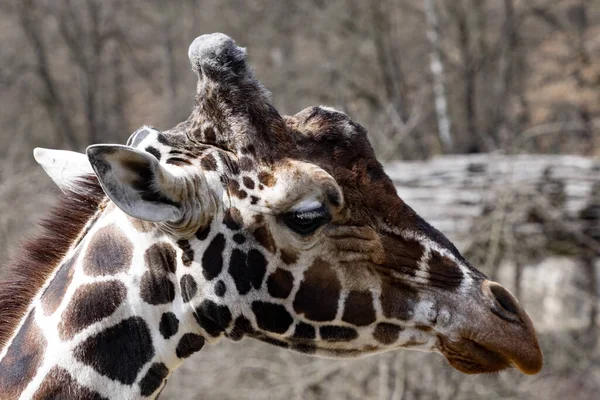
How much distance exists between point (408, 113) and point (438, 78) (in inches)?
53.3

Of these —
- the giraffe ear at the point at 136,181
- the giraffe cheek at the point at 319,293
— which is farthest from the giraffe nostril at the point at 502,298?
the giraffe ear at the point at 136,181

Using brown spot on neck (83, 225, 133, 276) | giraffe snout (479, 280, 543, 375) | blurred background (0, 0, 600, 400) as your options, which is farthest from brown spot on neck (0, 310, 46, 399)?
blurred background (0, 0, 600, 400)

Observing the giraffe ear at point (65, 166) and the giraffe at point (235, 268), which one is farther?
the giraffe ear at point (65, 166)

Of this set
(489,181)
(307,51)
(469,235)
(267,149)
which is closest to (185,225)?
(267,149)

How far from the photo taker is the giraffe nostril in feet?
9.14

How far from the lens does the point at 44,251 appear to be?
2771 millimetres

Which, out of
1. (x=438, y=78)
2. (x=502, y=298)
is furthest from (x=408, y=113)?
(x=502, y=298)

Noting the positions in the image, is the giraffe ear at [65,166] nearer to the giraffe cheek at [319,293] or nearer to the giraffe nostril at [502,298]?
the giraffe cheek at [319,293]

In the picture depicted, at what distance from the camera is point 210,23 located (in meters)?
23.5

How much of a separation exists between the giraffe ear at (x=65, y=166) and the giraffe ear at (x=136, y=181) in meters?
0.51

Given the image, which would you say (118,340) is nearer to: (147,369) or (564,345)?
(147,369)

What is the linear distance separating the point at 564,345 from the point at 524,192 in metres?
1.94

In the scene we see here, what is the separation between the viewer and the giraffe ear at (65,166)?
291cm

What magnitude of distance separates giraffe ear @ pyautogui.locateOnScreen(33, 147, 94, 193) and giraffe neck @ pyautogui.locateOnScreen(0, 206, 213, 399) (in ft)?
0.94
